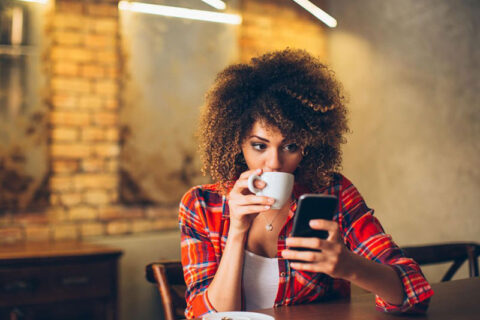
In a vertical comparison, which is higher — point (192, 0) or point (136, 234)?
point (192, 0)

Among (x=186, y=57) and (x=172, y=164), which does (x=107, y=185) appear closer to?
(x=172, y=164)

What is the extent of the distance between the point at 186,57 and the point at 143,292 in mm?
1519

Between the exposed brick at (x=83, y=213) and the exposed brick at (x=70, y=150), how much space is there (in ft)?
1.02

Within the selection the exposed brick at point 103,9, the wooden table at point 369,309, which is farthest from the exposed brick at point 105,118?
the wooden table at point 369,309

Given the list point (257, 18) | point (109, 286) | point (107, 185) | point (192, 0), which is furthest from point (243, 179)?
point (257, 18)

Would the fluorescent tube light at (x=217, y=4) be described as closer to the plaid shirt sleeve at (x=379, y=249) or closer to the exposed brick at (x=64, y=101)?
the exposed brick at (x=64, y=101)

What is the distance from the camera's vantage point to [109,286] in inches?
104

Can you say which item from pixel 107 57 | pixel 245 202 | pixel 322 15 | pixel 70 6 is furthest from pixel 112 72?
pixel 245 202

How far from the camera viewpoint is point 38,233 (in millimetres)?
2957

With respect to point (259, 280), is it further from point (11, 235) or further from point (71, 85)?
point (71, 85)

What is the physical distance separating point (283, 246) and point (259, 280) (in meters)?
0.12

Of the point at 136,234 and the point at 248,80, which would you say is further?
the point at 136,234

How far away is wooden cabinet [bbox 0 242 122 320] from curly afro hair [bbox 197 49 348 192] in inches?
51.2

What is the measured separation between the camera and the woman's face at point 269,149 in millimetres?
1372
